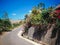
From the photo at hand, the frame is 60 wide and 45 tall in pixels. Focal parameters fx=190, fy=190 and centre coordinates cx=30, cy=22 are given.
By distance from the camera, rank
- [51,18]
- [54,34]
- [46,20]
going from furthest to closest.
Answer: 1. [46,20]
2. [51,18]
3. [54,34]

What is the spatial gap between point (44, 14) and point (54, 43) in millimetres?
6034

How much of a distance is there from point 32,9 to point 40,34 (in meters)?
8.84

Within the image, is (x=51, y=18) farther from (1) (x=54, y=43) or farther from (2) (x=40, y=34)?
(1) (x=54, y=43)

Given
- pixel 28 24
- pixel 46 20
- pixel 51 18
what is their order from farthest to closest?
pixel 28 24
pixel 46 20
pixel 51 18

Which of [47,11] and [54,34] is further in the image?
[47,11]

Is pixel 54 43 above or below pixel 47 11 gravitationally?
below

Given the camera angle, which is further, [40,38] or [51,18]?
[40,38]

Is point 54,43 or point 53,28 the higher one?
point 53,28

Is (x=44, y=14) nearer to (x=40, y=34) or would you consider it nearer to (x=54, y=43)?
(x=40, y=34)

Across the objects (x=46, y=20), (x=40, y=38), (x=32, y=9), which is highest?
(x=32, y=9)

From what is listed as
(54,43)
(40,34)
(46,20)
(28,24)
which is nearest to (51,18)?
(46,20)

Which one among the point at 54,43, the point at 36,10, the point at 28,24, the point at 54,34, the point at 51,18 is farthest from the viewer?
the point at 28,24

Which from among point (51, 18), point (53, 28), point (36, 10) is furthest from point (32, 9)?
point (53, 28)

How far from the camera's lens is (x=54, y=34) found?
15508 mm
